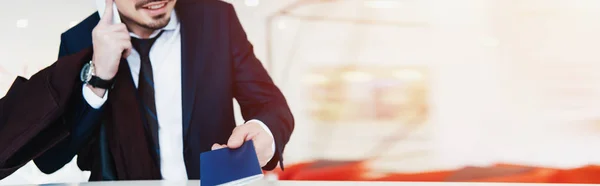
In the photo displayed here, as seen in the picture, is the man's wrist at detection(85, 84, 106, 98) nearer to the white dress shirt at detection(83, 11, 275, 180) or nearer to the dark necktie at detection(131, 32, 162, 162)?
the white dress shirt at detection(83, 11, 275, 180)

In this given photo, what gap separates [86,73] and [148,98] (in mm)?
242

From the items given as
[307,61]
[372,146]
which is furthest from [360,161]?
[307,61]

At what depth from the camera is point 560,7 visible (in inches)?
80.7

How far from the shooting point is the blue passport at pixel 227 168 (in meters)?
1.55

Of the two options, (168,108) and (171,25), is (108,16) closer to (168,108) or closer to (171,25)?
(171,25)

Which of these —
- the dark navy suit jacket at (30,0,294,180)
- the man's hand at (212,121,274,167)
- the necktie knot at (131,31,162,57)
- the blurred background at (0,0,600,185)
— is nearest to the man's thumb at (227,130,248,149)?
the man's hand at (212,121,274,167)

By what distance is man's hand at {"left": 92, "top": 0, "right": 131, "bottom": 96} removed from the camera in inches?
78.4

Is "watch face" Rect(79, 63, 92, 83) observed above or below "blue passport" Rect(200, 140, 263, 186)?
above

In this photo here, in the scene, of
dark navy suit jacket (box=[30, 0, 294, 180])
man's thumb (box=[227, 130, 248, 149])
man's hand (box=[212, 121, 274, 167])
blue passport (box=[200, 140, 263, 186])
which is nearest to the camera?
blue passport (box=[200, 140, 263, 186])

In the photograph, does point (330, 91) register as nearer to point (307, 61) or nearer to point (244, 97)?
point (307, 61)

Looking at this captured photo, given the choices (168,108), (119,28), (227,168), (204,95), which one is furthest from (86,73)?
(227,168)

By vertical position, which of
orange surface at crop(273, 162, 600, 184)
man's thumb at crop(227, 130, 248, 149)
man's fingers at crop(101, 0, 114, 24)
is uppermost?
man's fingers at crop(101, 0, 114, 24)

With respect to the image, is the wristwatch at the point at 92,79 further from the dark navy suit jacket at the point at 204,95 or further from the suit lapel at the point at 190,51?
the suit lapel at the point at 190,51

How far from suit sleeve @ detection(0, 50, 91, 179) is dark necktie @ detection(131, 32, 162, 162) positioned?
0.19 meters
